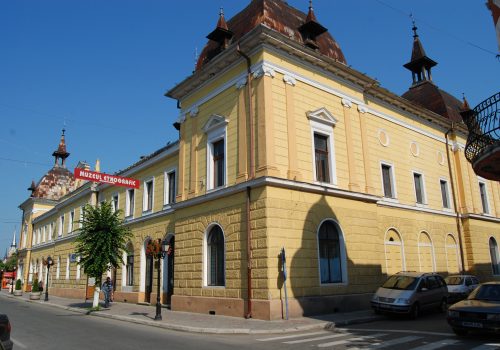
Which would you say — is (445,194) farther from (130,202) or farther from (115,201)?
(115,201)

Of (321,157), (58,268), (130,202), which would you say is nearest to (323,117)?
(321,157)

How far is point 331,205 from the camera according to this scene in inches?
718

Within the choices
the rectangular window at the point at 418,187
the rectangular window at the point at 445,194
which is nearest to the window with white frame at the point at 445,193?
the rectangular window at the point at 445,194

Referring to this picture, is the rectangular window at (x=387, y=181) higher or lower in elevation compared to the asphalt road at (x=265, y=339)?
higher

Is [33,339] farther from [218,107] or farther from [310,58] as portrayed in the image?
[310,58]

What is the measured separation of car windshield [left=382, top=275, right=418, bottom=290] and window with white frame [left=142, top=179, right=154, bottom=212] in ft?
52.1

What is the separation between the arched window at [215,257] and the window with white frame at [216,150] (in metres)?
2.26

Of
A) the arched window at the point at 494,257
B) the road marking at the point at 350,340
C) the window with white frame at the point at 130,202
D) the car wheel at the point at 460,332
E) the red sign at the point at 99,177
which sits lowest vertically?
the road marking at the point at 350,340

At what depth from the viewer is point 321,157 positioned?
19000mm

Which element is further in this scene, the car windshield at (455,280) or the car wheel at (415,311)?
the car windshield at (455,280)

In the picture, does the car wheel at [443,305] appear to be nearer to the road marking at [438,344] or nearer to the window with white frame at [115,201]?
the road marking at [438,344]

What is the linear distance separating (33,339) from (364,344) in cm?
935

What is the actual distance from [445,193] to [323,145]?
44.7 feet

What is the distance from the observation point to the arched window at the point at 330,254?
17547 millimetres
